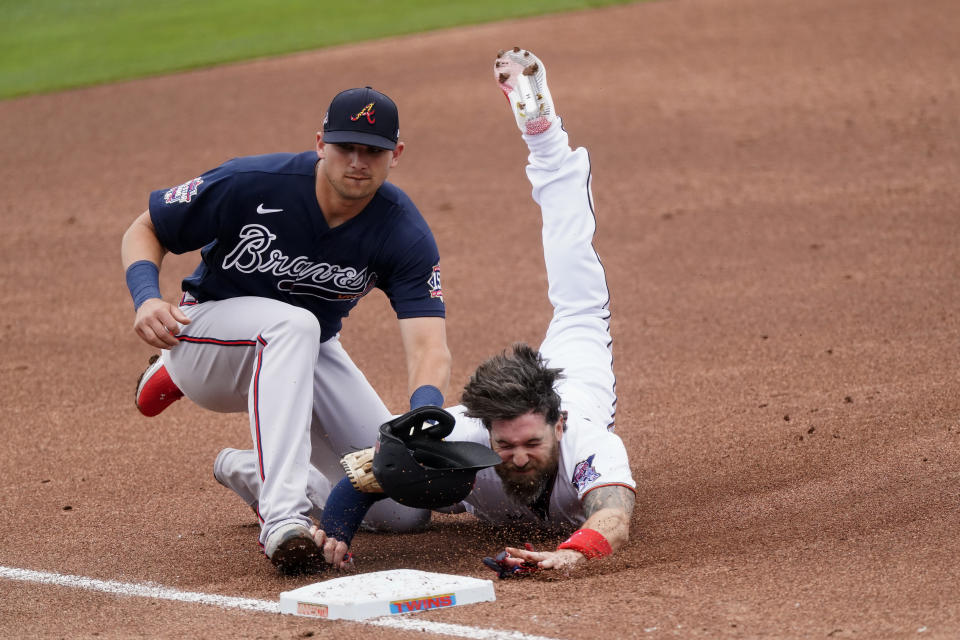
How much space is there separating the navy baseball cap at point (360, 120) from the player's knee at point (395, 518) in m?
1.34

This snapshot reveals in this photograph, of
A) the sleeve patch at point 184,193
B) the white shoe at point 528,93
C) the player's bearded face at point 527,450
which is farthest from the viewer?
the white shoe at point 528,93

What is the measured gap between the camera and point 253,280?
429 cm

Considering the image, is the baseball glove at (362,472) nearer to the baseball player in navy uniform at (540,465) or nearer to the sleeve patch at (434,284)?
the baseball player in navy uniform at (540,465)

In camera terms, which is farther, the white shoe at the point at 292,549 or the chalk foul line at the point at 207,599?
the white shoe at the point at 292,549

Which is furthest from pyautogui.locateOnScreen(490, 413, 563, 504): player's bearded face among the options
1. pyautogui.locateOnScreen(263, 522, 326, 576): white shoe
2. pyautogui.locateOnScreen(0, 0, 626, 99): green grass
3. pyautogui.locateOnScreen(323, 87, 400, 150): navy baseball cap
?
pyautogui.locateOnScreen(0, 0, 626, 99): green grass

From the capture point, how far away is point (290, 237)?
4188 millimetres

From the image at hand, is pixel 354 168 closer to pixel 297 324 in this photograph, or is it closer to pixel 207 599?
pixel 297 324

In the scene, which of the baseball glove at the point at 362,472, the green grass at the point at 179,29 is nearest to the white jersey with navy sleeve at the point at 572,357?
the baseball glove at the point at 362,472

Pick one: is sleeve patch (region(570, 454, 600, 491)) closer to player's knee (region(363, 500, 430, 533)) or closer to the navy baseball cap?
player's knee (region(363, 500, 430, 533))

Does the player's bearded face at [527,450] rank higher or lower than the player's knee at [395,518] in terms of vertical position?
higher

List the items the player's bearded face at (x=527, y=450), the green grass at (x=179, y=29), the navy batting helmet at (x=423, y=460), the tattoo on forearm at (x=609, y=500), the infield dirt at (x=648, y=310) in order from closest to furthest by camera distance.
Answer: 1. the infield dirt at (x=648, y=310)
2. the navy batting helmet at (x=423, y=460)
3. the tattoo on forearm at (x=609, y=500)
4. the player's bearded face at (x=527, y=450)
5. the green grass at (x=179, y=29)

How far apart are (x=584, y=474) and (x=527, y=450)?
0.67 feet

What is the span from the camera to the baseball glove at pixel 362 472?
3.90 m

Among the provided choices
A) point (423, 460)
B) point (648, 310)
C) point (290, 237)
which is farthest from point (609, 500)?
point (648, 310)
